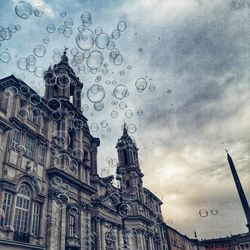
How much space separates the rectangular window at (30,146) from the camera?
65.1 ft

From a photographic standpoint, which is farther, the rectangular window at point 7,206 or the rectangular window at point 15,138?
the rectangular window at point 15,138

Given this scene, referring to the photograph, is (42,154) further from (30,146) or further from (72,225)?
(72,225)

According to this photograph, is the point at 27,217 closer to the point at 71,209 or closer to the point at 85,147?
the point at 71,209

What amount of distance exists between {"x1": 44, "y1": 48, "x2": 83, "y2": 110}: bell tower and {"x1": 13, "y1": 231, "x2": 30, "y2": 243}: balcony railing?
1453cm

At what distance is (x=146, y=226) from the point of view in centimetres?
4078

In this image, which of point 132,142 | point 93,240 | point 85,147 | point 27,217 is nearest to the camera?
point 27,217

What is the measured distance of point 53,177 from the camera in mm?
21156

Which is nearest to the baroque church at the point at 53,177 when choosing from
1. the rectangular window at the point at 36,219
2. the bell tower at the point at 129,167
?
the rectangular window at the point at 36,219

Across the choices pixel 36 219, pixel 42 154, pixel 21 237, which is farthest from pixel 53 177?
pixel 21 237

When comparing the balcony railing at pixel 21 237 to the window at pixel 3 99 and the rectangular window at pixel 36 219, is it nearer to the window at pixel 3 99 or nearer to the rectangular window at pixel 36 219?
the rectangular window at pixel 36 219

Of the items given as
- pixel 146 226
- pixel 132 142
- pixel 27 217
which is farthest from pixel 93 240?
pixel 132 142

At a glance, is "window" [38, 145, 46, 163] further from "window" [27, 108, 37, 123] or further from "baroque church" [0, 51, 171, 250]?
"window" [27, 108, 37, 123]

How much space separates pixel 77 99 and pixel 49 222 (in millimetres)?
16404

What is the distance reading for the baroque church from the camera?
17.2 metres
